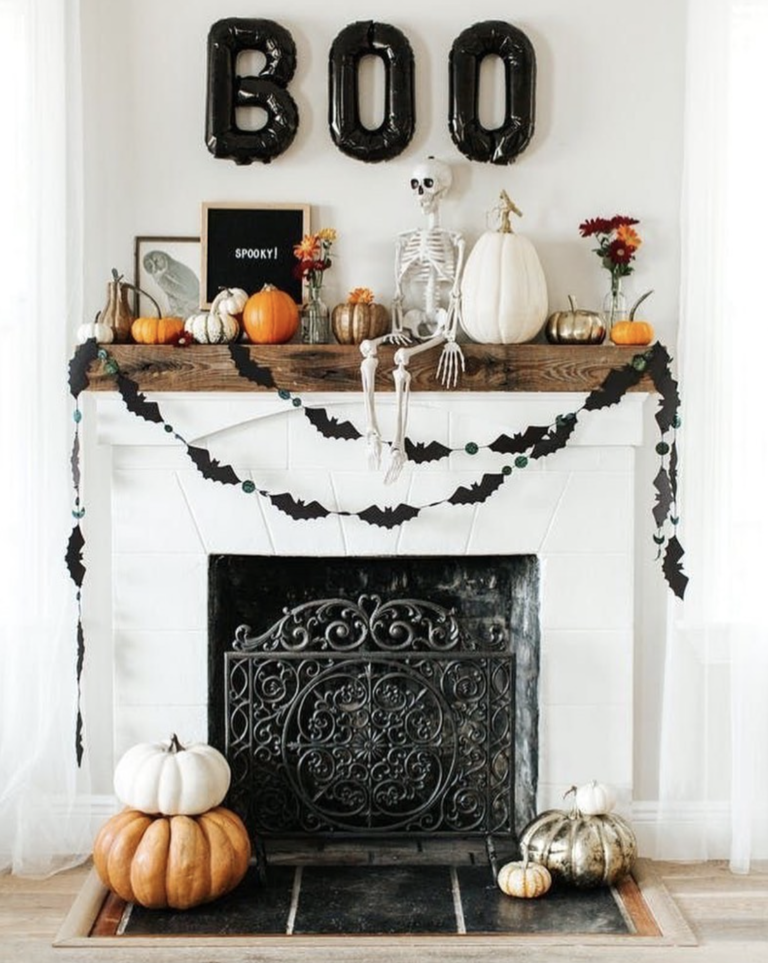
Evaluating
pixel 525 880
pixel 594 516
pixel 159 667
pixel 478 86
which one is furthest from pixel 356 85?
pixel 525 880

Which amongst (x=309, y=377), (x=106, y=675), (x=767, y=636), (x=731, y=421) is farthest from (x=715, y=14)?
(x=106, y=675)

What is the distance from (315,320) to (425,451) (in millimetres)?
431

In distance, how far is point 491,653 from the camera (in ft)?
9.80

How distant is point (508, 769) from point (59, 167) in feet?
6.27

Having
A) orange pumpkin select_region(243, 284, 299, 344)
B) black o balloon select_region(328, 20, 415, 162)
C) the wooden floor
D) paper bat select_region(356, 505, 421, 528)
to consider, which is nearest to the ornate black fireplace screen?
paper bat select_region(356, 505, 421, 528)

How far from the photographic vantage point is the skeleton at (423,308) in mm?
2803

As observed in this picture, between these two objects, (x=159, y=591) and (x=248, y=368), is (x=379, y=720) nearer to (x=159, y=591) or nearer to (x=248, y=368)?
(x=159, y=591)

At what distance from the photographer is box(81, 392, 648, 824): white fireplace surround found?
2.97 m

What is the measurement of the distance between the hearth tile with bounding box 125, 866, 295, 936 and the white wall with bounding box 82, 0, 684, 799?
1.49 m

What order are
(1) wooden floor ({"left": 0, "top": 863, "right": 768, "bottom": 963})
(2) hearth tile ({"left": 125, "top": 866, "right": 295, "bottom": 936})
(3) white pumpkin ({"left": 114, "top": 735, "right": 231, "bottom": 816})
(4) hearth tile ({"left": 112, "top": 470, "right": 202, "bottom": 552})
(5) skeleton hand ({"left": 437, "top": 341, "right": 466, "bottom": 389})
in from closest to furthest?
(1) wooden floor ({"left": 0, "top": 863, "right": 768, "bottom": 963}), (2) hearth tile ({"left": 125, "top": 866, "right": 295, "bottom": 936}), (3) white pumpkin ({"left": 114, "top": 735, "right": 231, "bottom": 816}), (5) skeleton hand ({"left": 437, "top": 341, "right": 466, "bottom": 389}), (4) hearth tile ({"left": 112, "top": 470, "right": 202, "bottom": 552})

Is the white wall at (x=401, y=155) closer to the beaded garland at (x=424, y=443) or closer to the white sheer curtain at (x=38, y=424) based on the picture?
the white sheer curtain at (x=38, y=424)

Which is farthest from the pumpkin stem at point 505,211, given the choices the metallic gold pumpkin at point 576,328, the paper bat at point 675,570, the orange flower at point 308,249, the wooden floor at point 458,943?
the wooden floor at point 458,943

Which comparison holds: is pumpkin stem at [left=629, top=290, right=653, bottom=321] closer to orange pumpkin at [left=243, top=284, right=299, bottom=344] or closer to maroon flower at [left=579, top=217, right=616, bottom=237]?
maroon flower at [left=579, top=217, right=616, bottom=237]

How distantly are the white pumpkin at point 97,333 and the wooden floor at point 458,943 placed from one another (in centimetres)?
135
